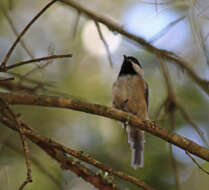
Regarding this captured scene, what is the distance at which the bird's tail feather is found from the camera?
416 centimetres

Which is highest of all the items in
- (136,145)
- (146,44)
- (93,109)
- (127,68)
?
(146,44)

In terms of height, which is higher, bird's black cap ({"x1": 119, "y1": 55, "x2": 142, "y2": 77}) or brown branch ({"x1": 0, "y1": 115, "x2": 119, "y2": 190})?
bird's black cap ({"x1": 119, "y1": 55, "x2": 142, "y2": 77})

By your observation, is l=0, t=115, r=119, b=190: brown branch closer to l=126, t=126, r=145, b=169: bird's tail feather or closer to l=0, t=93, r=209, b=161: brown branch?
l=0, t=93, r=209, b=161: brown branch

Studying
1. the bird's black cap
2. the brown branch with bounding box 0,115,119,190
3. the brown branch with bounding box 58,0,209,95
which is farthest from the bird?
the brown branch with bounding box 0,115,119,190

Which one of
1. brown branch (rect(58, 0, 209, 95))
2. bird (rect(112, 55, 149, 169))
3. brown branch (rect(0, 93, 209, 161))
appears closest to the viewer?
brown branch (rect(0, 93, 209, 161))

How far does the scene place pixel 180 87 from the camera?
5.49m

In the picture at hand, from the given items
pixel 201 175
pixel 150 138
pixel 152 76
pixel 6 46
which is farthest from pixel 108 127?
pixel 6 46

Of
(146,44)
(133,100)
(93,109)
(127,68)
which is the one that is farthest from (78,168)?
(127,68)

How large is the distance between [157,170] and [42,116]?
2.13m

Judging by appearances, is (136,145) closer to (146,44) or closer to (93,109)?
(146,44)

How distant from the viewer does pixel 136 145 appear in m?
4.46

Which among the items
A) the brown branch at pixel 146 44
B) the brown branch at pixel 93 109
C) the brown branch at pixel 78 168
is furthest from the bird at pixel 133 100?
the brown branch at pixel 93 109

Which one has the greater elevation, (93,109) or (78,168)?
(93,109)

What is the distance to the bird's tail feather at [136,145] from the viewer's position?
4164 millimetres
